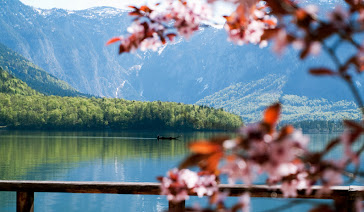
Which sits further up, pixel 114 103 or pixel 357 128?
pixel 114 103

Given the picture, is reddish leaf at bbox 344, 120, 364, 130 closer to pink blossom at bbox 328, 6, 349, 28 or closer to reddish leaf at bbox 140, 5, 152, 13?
pink blossom at bbox 328, 6, 349, 28

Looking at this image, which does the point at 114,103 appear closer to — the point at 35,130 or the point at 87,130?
the point at 87,130

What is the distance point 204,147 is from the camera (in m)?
1.03

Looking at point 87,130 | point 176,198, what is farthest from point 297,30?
point 87,130

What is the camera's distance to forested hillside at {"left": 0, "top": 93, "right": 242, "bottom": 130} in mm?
112062

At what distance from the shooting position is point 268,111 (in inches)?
40.8

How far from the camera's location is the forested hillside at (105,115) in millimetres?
112062

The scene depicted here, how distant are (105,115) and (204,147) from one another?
120180 mm

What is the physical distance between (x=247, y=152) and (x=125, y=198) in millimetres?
35466

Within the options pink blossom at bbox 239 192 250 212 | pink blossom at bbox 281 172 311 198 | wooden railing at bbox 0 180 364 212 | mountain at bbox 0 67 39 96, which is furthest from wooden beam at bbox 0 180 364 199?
mountain at bbox 0 67 39 96

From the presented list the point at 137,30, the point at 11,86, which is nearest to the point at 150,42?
the point at 137,30

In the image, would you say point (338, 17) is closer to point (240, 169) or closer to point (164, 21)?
point (240, 169)

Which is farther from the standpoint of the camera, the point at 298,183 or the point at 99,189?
the point at 99,189

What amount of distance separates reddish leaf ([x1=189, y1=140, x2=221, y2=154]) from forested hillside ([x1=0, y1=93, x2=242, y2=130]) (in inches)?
4225
